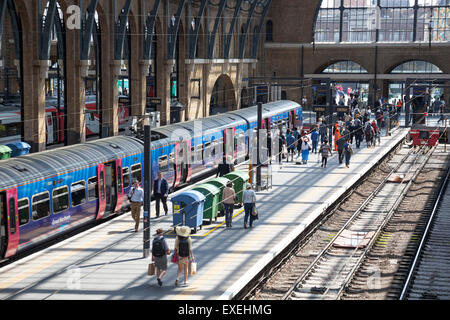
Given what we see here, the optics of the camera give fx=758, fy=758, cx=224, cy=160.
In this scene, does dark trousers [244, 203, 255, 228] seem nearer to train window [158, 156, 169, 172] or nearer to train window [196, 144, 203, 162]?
train window [158, 156, 169, 172]

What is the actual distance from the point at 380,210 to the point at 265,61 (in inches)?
1550

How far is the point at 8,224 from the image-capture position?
55.8 ft

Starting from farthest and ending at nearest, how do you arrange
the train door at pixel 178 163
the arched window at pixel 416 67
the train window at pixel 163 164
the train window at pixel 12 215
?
the arched window at pixel 416 67 → the train door at pixel 178 163 → the train window at pixel 163 164 → the train window at pixel 12 215

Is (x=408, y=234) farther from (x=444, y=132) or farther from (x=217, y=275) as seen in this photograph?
(x=444, y=132)

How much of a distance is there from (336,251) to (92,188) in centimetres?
719

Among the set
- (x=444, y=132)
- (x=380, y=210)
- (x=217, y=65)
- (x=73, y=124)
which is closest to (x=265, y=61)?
(x=217, y=65)

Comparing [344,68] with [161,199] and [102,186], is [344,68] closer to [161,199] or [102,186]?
[161,199]

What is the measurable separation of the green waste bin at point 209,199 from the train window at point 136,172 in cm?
292

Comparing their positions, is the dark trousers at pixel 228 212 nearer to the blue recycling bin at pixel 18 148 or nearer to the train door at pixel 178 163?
the train door at pixel 178 163

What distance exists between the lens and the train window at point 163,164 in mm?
26625

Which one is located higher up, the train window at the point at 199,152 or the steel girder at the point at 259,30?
the steel girder at the point at 259,30

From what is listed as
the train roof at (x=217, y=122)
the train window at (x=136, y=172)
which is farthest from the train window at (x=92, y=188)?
the train roof at (x=217, y=122)

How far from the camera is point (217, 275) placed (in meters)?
16.8

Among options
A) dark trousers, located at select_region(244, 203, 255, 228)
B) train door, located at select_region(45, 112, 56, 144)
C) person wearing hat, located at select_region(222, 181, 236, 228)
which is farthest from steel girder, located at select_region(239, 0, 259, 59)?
person wearing hat, located at select_region(222, 181, 236, 228)
